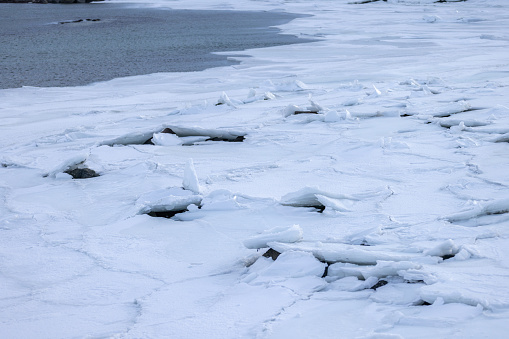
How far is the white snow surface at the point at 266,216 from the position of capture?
7.43ft

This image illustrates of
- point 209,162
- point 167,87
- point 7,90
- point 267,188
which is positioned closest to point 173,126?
point 209,162

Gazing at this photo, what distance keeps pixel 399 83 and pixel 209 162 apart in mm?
3762

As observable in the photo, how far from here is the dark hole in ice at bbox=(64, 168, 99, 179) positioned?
14.1 feet

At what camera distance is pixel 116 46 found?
49.8 ft

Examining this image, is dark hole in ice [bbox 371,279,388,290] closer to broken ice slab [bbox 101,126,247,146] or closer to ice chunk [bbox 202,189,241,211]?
ice chunk [bbox 202,189,241,211]

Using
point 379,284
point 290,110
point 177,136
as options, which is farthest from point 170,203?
point 290,110

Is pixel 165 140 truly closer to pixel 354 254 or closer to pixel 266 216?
pixel 266 216

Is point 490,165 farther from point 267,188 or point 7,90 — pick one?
point 7,90

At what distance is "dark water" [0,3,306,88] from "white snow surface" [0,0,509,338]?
138 inches

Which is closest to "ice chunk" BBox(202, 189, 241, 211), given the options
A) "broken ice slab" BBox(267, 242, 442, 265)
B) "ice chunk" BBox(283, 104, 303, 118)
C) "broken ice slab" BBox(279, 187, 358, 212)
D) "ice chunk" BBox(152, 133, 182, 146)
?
"broken ice slab" BBox(279, 187, 358, 212)

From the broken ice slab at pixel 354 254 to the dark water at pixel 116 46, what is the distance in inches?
302

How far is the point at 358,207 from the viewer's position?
11.2 ft

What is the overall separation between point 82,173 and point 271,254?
208 centimetres

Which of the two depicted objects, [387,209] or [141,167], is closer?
[387,209]
